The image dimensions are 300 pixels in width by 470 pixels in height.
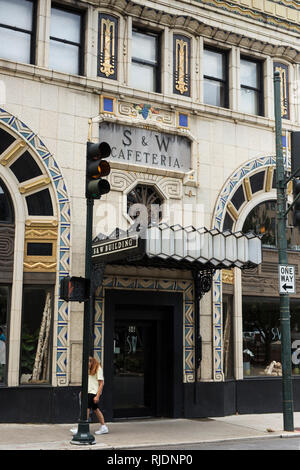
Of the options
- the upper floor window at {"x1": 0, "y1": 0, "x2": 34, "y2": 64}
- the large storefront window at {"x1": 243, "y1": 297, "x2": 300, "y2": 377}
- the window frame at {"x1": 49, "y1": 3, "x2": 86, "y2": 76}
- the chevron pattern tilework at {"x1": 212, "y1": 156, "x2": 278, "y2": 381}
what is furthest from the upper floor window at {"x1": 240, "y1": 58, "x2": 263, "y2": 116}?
the upper floor window at {"x1": 0, "y1": 0, "x2": 34, "y2": 64}

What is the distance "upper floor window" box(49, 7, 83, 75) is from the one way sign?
7.38 metres

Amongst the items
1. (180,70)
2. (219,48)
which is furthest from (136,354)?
(219,48)

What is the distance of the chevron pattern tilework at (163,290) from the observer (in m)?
15.6

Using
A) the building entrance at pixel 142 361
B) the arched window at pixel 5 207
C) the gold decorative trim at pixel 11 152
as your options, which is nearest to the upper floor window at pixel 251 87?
the building entrance at pixel 142 361

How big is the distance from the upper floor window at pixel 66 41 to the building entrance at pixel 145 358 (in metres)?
6.19

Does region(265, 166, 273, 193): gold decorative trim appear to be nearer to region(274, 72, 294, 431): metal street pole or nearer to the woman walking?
region(274, 72, 294, 431): metal street pole

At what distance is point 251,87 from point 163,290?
7.46m

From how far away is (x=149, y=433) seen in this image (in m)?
13.8

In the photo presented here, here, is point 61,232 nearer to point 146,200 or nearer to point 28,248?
point 28,248

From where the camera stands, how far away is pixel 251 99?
64.9ft

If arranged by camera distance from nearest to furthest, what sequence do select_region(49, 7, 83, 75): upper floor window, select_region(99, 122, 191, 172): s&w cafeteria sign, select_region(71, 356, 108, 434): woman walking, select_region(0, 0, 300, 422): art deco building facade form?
select_region(71, 356, 108, 434): woman walking < select_region(0, 0, 300, 422): art deco building facade < select_region(49, 7, 83, 75): upper floor window < select_region(99, 122, 191, 172): s&w cafeteria sign

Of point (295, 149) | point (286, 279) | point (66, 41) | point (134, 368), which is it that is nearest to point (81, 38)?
point (66, 41)

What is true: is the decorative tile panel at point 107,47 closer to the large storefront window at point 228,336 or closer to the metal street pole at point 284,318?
the metal street pole at point 284,318

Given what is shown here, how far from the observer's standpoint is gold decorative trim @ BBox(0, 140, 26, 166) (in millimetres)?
15102
